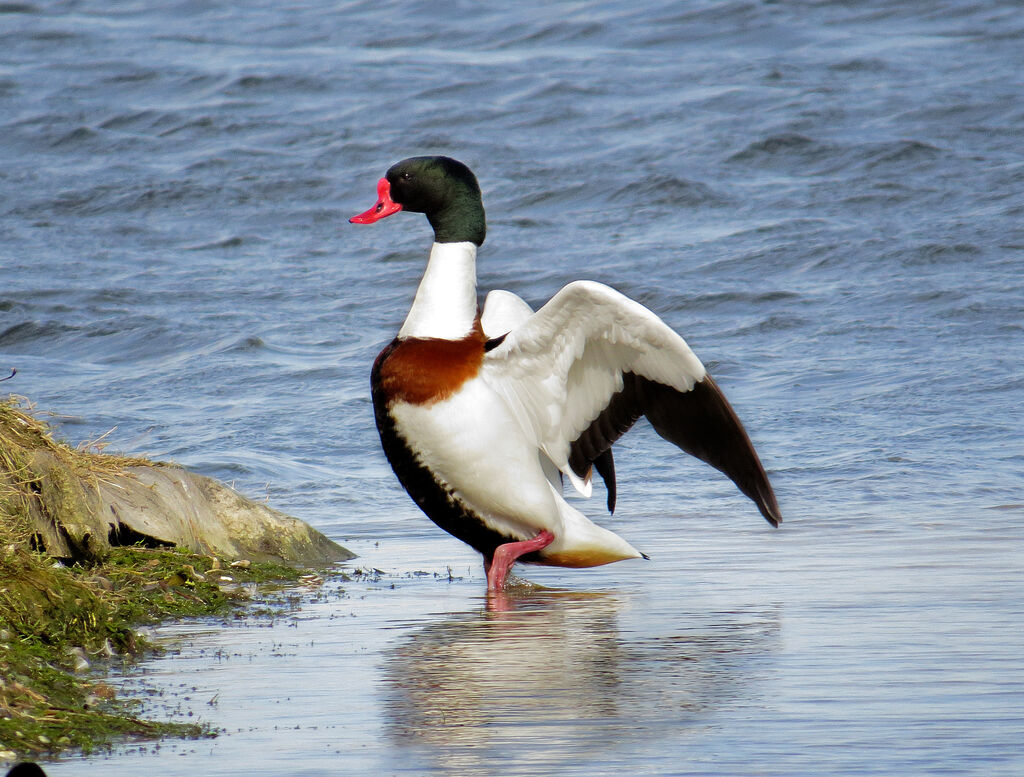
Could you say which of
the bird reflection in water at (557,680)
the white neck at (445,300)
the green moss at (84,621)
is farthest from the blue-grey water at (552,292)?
the white neck at (445,300)

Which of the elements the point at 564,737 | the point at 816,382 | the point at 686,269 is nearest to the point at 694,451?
the point at 564,737

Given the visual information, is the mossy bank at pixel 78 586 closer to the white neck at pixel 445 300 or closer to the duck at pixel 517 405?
the duck at pixel 517 405

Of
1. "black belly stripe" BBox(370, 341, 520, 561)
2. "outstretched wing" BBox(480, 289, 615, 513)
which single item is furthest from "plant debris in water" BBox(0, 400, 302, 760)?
"outstretched wing" BBox(480, 289, 615, 513)

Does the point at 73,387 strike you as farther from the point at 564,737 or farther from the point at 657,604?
the point at 564,737

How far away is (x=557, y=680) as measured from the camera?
14.0 feet

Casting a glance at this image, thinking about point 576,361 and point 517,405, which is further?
point 517,405

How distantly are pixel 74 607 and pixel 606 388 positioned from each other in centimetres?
254

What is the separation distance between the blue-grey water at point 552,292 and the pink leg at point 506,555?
18cm

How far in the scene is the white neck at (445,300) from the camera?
6242 millimetres

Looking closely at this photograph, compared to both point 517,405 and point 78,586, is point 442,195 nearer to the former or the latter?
point 517,405

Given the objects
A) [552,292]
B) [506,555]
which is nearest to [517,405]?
[506,555]

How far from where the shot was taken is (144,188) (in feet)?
56.8

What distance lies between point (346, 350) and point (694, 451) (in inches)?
228

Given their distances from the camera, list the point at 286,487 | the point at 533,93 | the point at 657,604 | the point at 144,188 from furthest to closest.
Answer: the point at 533,93 < the point at 144,188 < the point at 286,487 < the point at 657,604
